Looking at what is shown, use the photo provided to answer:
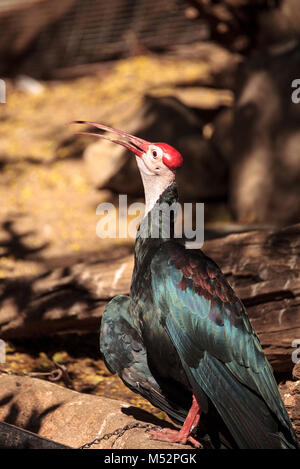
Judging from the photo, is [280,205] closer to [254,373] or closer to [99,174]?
[99,174]

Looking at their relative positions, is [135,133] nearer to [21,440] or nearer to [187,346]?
[187,346]

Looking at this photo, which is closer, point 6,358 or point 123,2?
point 6,358

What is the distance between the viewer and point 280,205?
7.30 metres

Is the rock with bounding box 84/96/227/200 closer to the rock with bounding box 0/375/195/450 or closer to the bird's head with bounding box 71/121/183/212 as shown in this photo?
the rock with bounding box 0/375/195/450

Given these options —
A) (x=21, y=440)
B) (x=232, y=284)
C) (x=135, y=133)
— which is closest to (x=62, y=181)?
(x=135, y=133)

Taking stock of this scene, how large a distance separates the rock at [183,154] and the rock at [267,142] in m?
0.54

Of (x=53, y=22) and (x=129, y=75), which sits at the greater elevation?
(x=53, y=22)

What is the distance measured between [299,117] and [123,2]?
7.14 m

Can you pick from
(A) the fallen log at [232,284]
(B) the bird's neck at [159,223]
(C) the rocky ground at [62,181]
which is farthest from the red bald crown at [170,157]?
(C) the rocky ground at [62,181]

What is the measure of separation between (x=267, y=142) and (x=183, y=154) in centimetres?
124

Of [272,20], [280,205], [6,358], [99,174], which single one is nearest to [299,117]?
[280,205]

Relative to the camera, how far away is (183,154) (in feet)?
26.6

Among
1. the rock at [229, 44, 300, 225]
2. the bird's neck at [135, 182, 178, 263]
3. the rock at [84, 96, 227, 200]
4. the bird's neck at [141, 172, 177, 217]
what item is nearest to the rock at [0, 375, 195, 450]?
the bird's neck at [135, 182, 178, 263]

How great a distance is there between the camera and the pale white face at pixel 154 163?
11.8ft
